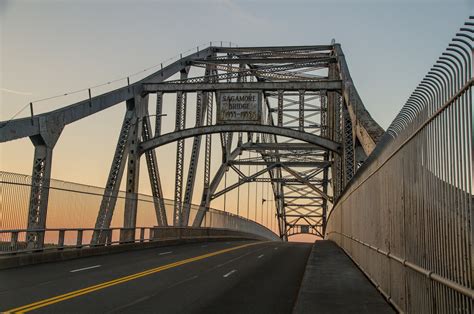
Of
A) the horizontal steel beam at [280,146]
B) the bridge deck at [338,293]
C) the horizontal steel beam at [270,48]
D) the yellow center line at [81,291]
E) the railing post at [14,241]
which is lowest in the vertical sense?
the yellow center line at [81,291]

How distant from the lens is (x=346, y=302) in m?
10.0

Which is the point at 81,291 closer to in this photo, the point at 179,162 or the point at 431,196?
the point at 431,196

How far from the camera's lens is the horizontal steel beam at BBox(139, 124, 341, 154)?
113 ft

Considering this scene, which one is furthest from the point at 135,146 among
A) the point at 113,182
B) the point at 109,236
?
the point at 109,236

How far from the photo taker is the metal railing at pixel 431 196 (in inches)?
193

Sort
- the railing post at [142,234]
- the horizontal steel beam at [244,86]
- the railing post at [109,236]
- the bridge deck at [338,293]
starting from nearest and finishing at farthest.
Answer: the bridge deck at [338,293] < the railing post at [109,236] < the railing post at [142,234] < the horizontal steel beam at [244,86]

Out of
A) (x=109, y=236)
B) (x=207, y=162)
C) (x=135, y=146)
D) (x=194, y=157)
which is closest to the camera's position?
(x=109, y=236)

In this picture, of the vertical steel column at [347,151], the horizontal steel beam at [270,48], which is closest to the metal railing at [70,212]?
the vertical steel column at [347,151]

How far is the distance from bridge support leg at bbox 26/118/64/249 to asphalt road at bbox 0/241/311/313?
4.66ft

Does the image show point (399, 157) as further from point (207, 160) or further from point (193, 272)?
point (207, 160)

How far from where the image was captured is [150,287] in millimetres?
12719

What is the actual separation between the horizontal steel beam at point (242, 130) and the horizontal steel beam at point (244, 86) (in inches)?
94.9

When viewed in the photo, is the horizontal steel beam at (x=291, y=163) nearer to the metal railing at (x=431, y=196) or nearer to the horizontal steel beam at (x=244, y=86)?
the horizontal steel beam at (x=244, y=86)

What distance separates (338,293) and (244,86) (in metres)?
25.0
